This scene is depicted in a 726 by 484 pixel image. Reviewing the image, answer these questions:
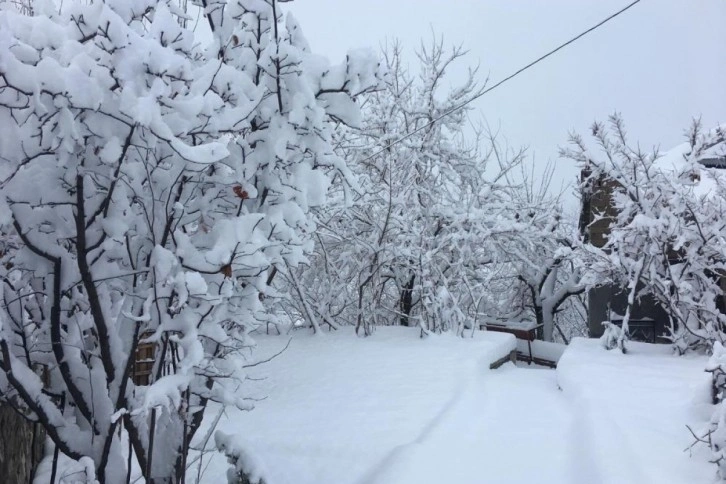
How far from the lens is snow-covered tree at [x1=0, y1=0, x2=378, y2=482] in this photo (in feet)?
7.80

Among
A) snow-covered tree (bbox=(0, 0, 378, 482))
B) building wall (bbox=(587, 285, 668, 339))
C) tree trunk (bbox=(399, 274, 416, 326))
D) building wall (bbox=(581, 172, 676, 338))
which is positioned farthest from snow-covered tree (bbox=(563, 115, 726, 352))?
snow-covered tree (bbox=(0, 0, 378, 482))

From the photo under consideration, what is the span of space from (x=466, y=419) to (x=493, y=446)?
71cm

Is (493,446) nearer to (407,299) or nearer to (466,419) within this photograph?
(466,419)

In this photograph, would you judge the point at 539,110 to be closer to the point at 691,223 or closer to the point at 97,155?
the point at 691,223

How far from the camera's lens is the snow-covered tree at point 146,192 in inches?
93.6

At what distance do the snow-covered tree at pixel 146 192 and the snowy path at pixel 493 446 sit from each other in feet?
4.96

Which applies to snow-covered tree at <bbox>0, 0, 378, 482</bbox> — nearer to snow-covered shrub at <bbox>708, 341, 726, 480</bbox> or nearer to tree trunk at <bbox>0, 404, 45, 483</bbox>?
tree trunk at <bbox>0, 404, 45, 483</bbox>

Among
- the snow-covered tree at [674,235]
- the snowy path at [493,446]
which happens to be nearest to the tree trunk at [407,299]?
the snow-covered tree at [674,235]

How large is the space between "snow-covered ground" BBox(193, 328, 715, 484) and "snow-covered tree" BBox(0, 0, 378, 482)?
41.0 inches

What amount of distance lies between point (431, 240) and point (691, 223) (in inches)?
180

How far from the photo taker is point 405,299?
520 inches

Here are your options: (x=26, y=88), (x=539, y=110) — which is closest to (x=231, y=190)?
(x=26, y=88)

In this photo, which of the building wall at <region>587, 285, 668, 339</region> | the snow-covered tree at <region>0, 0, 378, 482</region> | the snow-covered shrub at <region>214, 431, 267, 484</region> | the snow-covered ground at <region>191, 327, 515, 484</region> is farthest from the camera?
the building wall at <region>587, 285, 668, 339</region>

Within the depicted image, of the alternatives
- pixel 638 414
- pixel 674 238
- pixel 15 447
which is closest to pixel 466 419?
pixel 638 414
